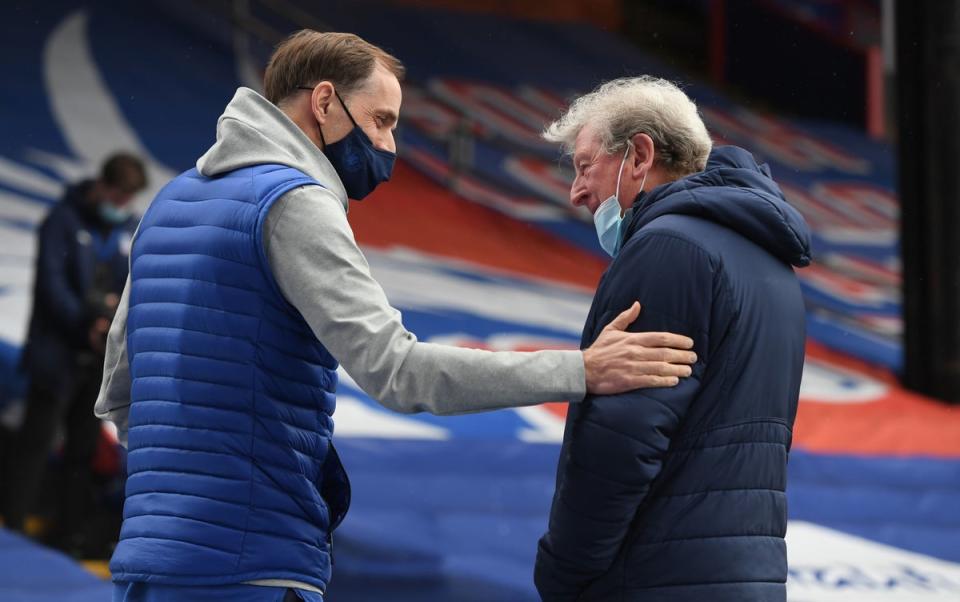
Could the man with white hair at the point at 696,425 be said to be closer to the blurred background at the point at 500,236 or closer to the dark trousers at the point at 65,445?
the blurred background at the point at 500,236

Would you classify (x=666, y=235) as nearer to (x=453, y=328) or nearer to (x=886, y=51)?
(x=453, y=328)

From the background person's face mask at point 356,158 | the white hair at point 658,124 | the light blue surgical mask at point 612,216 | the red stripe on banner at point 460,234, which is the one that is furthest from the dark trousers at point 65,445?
the white hair at point 658,124

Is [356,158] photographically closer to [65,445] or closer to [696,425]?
[696,425]

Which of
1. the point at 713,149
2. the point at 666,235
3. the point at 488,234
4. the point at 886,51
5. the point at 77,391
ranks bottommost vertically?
the point at 77,391

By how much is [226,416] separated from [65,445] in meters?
3.29

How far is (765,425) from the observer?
189 cm

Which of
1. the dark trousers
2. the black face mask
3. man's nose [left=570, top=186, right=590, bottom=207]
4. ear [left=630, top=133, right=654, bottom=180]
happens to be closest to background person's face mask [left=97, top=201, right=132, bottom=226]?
the dark trousers

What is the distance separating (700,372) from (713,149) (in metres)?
0.36

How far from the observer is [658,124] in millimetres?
1997

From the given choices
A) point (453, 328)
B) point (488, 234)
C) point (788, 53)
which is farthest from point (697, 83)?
point (453, 328)

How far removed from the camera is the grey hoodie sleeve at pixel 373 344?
5.92 ft

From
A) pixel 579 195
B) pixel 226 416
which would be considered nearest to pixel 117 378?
pixel 226 416

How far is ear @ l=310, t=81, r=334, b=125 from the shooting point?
78.8 inches

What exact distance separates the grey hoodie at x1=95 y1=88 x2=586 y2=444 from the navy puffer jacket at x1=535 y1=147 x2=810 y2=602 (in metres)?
0.09
